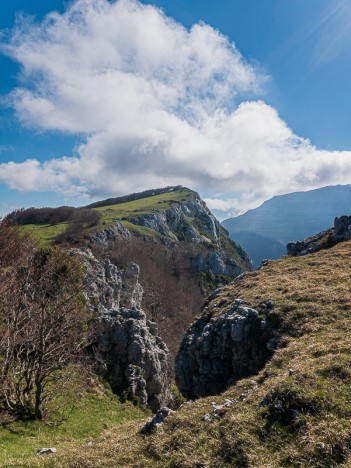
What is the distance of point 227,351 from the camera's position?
20.8m

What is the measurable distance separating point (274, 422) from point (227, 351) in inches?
426

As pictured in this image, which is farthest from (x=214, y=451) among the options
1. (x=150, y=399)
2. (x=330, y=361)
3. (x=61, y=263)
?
(x=61, y=263)

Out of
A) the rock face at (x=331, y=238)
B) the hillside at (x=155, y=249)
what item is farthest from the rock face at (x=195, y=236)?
the rock face at (x=331, y=238)

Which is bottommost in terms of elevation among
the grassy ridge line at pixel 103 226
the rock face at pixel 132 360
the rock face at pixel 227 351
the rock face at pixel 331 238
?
the rock face at pixel 132 360

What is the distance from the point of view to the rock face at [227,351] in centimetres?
1875

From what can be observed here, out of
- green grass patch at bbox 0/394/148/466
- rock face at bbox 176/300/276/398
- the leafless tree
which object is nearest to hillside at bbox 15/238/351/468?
rock face at bbox 176/300/276/398

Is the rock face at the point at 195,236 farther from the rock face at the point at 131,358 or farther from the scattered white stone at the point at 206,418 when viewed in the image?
the scattered white stone at the point at 206,418

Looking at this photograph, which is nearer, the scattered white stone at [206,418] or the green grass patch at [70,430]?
the scattered white stone at [206,418]

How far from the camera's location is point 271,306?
2033 centimetres

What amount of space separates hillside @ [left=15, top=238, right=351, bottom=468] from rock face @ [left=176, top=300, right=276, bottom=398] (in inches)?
74.4

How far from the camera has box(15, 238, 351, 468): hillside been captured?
29.4 ft

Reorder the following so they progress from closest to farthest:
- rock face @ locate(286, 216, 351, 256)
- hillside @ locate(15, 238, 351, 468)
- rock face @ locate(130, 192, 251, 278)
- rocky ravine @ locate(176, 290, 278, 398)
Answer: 1. hillside @ locate(15, 238, 351, 468)
2. rocky ravine @ locate(176, 290, 278, 398)
3. rock face @ locate(286, 216, 351, 256)
4. rock face @ locate(130, 192, 251, 278)

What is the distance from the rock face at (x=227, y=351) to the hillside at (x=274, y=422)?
189 cm

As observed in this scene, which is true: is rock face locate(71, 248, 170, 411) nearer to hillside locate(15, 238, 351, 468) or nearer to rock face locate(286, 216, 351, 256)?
hillside locate(15, 238, 351, 468)
